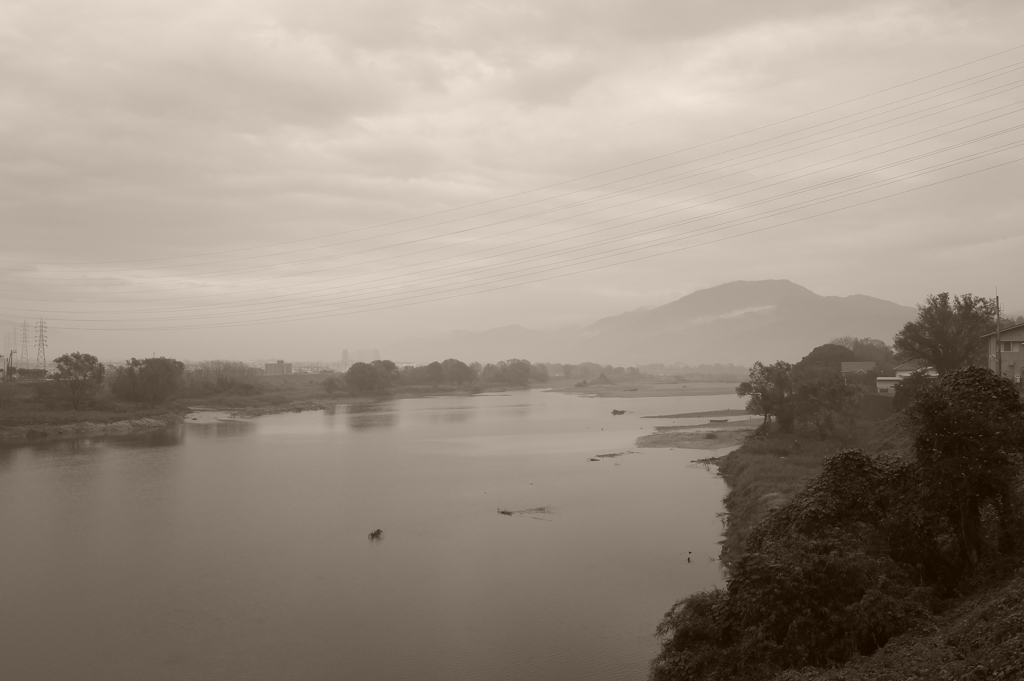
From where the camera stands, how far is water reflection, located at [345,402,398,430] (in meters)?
60.3

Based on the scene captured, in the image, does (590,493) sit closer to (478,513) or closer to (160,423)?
(478,513)

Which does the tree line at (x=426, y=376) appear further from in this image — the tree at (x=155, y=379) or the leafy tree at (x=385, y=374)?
the tree at (x=155, y=379)

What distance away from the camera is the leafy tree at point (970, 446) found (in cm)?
Result: 1077

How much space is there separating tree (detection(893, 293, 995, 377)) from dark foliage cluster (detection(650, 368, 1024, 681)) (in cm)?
2544

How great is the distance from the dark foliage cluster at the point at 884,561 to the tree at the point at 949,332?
25438 millimetres

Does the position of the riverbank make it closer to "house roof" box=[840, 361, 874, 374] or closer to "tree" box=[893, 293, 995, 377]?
"tree" box=[893, 293, 995, 377]

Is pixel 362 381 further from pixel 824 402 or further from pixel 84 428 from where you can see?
pixel 824 402

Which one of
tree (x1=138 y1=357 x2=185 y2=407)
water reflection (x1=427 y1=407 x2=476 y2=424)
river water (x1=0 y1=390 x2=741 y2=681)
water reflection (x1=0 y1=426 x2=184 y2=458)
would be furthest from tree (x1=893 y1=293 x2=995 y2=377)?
tree (x1=138 y1=357 x2=185 y2=407)

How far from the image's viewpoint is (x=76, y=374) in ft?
190

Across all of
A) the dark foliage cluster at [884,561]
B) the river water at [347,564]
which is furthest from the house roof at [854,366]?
the dark foliage cluster at [884,561]

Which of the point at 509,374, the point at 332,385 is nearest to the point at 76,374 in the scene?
the point at 332,385

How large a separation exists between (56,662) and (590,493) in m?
19.1

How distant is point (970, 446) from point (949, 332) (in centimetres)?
2760

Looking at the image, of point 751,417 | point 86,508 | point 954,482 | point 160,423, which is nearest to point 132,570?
point 86,508
